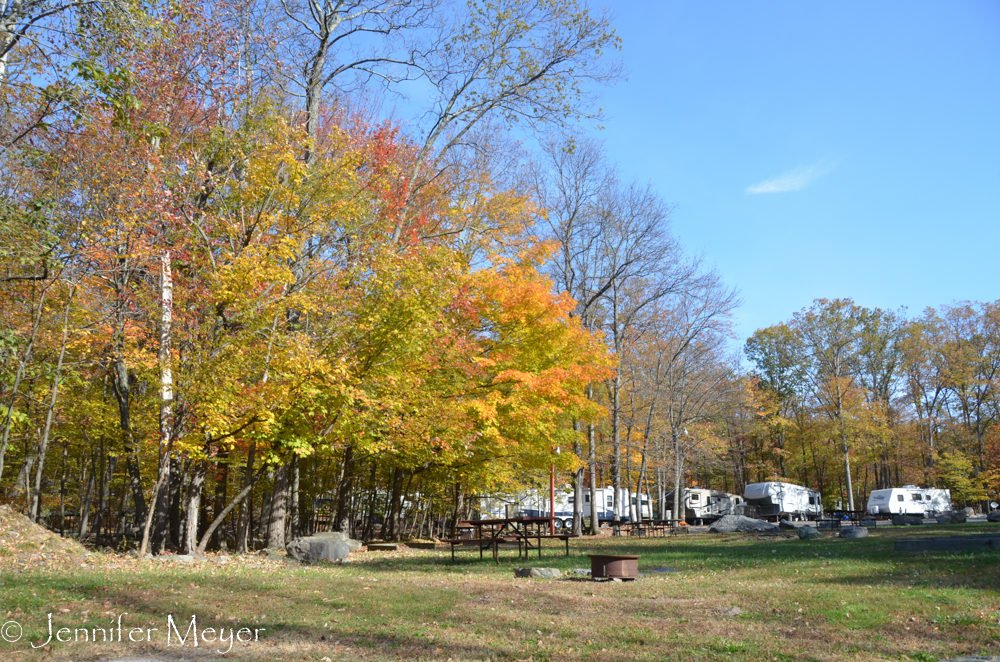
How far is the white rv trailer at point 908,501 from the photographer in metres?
37.5

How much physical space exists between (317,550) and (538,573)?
16.7ft

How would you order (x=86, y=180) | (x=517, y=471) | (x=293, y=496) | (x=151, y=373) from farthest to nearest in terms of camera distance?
(x=517, y=471) < (x=293, y=496) < (x=151, y=373) < (x=86, y=180)

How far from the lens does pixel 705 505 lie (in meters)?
40.3

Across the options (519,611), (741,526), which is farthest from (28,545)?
(741,526)

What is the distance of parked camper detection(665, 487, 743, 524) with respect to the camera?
129 ft

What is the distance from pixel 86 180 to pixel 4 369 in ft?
13.2

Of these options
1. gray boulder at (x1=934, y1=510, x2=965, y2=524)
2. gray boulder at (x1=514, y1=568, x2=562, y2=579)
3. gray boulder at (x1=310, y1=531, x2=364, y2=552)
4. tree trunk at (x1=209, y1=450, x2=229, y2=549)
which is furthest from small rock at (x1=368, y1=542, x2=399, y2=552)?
gray boulder at (x1=934, y1=510, x2=965, y2=524)

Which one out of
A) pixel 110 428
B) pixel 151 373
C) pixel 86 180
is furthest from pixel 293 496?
pixel 86 180

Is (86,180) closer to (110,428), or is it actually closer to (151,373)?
(151,373)

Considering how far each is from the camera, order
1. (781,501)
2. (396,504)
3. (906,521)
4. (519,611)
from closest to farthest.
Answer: (519,611) → (396,504) → (906,521) → (781,501)

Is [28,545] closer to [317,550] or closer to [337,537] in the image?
[317,550]

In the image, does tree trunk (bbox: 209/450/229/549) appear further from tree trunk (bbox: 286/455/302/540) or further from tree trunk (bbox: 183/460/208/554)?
tree trunk (bbox: 183/460/208/554)

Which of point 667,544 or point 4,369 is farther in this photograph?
point 667,544

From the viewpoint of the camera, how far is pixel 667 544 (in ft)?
61.7
